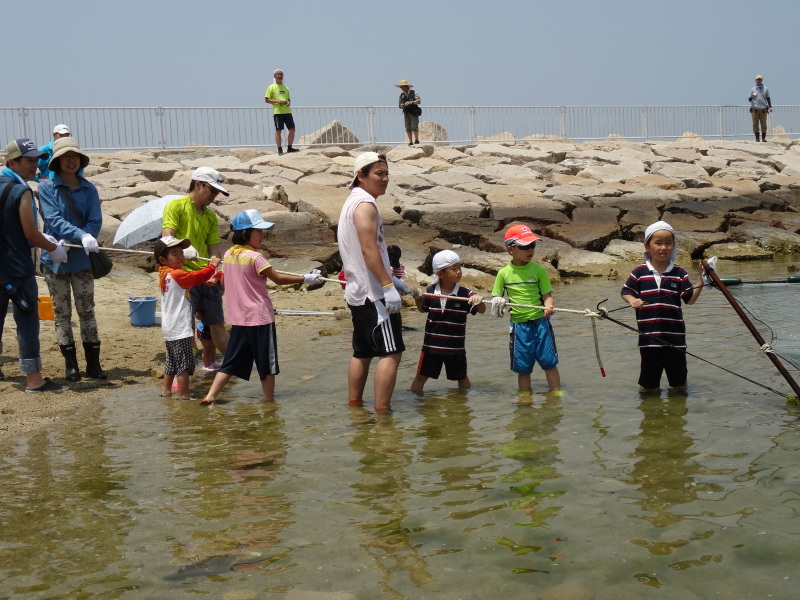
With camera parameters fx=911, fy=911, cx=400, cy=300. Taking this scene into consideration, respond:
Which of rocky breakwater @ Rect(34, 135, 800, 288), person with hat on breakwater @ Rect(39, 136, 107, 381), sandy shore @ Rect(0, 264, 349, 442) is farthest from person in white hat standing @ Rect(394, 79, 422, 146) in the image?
person with hat on breakwater @ Rect(39, 136, 107, 381)

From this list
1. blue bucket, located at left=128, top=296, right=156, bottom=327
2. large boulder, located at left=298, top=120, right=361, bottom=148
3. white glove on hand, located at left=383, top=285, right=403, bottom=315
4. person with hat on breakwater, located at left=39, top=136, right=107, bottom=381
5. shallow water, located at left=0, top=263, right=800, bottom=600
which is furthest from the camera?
large boulder, located at left=298, top=120, right=361, bottom=148

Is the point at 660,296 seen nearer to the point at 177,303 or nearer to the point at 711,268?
the point at 711,268

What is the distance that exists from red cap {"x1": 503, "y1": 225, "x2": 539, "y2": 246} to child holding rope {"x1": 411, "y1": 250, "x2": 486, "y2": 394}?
1.59 feet

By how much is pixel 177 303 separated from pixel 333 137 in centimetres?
1970

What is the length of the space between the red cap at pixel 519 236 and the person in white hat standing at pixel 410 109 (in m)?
18.7

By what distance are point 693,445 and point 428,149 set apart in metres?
20.3

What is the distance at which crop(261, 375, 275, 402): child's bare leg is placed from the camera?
284 inches

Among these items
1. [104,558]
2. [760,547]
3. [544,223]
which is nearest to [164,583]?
[104,558]

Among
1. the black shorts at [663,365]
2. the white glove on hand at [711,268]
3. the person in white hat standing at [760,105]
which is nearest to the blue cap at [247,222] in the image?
the black shorts at [663,365]

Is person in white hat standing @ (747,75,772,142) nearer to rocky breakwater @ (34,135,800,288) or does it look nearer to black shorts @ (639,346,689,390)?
rocky breakwater @ (34,135,800,288)

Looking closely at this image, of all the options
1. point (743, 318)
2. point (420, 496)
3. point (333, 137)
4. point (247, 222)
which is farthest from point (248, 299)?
point (333, 137)

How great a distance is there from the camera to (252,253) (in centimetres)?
694

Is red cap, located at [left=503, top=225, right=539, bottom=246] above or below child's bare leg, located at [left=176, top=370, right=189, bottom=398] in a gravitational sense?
above

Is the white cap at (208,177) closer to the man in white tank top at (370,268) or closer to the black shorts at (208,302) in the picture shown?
the black shorts at (208,302)
